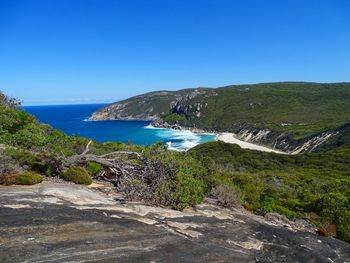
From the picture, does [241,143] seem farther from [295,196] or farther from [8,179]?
[8,179]

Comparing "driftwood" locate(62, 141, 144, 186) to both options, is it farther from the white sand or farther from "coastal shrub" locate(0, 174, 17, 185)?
the white sand

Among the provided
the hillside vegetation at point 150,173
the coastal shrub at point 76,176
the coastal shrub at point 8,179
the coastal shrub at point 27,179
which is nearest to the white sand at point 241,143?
the hillside vegetation at point 150,173

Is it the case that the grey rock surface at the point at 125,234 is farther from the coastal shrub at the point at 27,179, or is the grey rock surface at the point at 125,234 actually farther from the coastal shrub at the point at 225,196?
the coastal shrub at the point at 225,196

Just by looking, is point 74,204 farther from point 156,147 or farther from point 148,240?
point 156,147

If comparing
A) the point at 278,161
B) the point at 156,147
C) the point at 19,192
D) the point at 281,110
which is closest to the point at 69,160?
the point at 156,147

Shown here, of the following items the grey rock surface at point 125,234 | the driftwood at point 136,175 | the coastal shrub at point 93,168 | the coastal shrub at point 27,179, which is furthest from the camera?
the coastal shrub at point 93,168

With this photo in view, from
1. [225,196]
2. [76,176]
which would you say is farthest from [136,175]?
[225,196]
